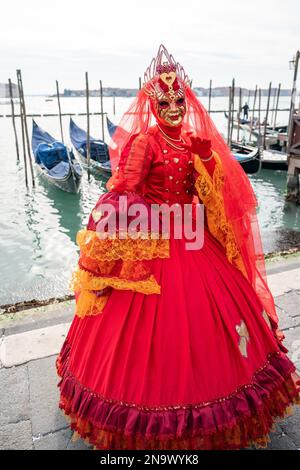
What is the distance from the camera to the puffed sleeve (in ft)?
5.78

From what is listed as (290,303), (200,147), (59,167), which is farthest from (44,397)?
(59,167)

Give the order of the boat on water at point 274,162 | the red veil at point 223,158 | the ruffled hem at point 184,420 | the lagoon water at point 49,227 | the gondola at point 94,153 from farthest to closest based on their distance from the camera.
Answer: the boat on water at point 274,162 → the gondola at point 94,153 → the lagoon water at point 49,227 → the red veil at point 223,158 → the ruffled hem at point 184,420

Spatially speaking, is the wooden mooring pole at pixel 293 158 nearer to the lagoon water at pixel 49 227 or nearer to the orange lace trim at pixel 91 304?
the lagoon water at pixel 49 227

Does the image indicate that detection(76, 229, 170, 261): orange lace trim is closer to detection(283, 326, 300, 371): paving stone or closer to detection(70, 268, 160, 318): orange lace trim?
detection(70, 268, 160, 318): orange lace trim

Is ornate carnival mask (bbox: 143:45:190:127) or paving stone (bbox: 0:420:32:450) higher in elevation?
ornate carnival mask (bbox: 143:45:190:127)

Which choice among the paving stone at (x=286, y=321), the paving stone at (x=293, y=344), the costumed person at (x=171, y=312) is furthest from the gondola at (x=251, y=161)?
the costumed person at (x=171, y=312)

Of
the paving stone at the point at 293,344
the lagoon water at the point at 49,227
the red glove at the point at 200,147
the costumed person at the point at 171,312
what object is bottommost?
the lagoon water at the point at 49,227

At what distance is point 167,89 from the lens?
192 cm

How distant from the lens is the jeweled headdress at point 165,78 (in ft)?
6.31

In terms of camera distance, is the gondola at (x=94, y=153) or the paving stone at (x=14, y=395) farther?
the gondola at (x=94, y=153)

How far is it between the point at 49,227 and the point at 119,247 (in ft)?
26.6

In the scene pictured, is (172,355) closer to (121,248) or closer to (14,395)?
(121,248)

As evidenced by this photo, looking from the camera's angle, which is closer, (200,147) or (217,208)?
(200,147)

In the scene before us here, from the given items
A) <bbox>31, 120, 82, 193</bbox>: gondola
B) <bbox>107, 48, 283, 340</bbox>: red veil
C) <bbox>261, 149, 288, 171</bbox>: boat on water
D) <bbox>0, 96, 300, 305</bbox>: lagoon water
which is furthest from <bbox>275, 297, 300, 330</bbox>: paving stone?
<bbox>261, 149, 288, 171</bbox>: boat on water
